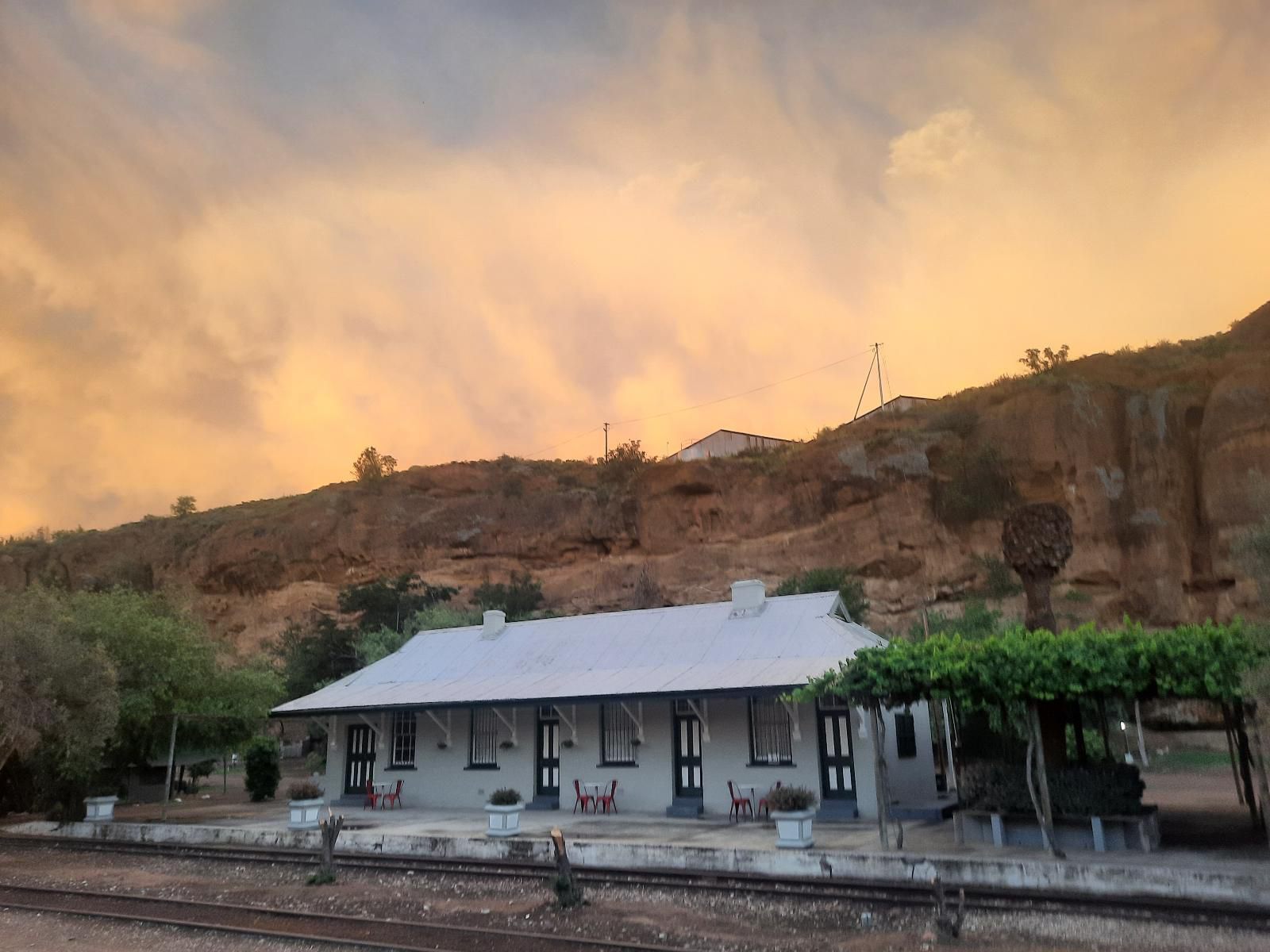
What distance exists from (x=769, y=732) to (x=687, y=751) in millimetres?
2086

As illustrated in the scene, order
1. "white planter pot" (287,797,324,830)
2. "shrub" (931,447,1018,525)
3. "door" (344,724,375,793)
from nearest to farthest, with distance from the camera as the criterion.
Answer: "white planter pot" (287,797,324,830) → "door" (344,724,375,793) → "shrub" (931,447,1018,525)

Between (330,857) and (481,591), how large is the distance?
4149 cm

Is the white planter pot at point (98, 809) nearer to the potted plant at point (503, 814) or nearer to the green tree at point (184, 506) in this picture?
the potted plant at point (503, 814)

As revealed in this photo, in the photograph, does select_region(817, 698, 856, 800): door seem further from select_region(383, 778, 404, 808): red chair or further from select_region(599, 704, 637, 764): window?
select_region(383, 778, 404, 808): red chair

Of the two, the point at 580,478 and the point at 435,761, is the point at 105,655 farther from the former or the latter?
the point at 580,478

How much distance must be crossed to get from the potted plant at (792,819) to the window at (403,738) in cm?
1212

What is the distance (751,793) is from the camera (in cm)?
1844

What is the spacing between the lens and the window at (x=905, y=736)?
1866 cm

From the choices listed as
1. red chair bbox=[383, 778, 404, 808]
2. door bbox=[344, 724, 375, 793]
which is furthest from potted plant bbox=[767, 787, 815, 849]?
door bbox=[344, 724, 375, 793]

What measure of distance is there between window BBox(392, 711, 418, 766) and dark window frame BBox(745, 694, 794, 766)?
9.25 meters

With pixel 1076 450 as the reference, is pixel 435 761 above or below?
below

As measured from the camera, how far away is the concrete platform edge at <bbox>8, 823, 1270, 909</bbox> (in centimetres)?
1050

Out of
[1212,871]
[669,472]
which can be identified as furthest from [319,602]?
[1212,871]

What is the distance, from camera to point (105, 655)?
19344mm
